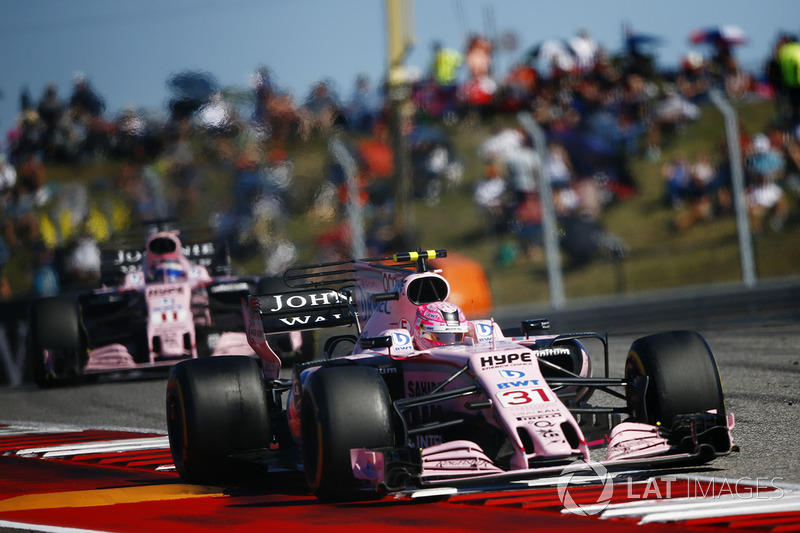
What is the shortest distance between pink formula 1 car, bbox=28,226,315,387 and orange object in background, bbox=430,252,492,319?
4906 millimetres

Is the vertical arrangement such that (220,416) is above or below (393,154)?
below

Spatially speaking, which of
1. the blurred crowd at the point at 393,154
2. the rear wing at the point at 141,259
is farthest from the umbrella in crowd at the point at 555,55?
the rear wing at the point at 141,259

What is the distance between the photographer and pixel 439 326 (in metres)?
7.38

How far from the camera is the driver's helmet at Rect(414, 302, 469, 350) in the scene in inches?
290

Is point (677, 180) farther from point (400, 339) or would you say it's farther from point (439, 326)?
point (400, 339)

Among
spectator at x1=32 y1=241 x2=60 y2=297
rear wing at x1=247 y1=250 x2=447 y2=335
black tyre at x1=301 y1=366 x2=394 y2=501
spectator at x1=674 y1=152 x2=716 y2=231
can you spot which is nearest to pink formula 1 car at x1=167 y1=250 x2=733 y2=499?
black tyre at x1=301 y1=366 x2=394 y2=501

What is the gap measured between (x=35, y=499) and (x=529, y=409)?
121 inches

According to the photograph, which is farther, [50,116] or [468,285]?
[50,116]

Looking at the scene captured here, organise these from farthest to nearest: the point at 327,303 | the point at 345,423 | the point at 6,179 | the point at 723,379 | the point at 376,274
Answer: the point at 6,179 < the point at 723,379 < the point at 327,303 < the point at 376,274 < the point at 345,423

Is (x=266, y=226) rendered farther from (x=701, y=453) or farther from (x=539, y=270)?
(x=701, y=453)

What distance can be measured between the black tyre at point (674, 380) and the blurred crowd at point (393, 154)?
1129cm

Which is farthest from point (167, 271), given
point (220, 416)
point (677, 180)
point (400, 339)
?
point (677, 180)

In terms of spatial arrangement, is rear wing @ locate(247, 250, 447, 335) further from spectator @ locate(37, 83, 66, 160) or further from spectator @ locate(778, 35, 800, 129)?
spectator @ locate(37, 83, 66, 160)

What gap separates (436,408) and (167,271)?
843 cm
